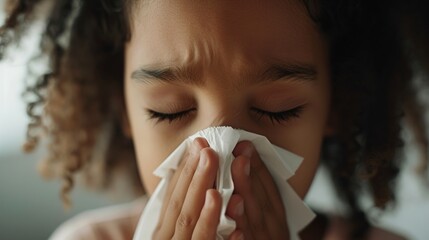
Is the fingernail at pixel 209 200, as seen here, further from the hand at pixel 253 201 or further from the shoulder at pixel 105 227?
the shoulder at pixel 105 227

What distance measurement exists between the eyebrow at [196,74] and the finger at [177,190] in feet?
0.33

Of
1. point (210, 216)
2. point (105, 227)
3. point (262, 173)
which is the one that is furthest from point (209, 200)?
point (105, 227)

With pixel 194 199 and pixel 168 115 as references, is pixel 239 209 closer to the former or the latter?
pixel 194 199

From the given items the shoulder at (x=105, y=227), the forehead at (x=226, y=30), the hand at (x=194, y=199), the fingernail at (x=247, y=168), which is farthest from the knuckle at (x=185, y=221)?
the shoulder at (x=105, y=227)

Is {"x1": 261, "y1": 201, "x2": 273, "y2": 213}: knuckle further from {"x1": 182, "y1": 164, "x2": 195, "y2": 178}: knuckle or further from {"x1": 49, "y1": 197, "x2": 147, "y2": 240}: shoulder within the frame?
{"x1": 49, "y1": 197, "x2": 147, "y2": 240}: shoulder

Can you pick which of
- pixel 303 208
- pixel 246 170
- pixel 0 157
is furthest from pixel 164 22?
pixel 0 157

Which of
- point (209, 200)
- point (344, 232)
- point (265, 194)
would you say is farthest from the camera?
point (344, 232)

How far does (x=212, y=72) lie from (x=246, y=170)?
154 millimetres

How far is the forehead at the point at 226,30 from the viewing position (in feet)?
2.87

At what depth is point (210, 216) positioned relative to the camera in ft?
2.65

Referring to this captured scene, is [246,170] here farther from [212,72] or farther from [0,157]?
[0,157]

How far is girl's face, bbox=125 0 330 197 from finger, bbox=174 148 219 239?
8cm

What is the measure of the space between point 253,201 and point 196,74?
0.67 feet

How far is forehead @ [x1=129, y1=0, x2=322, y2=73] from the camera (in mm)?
876
